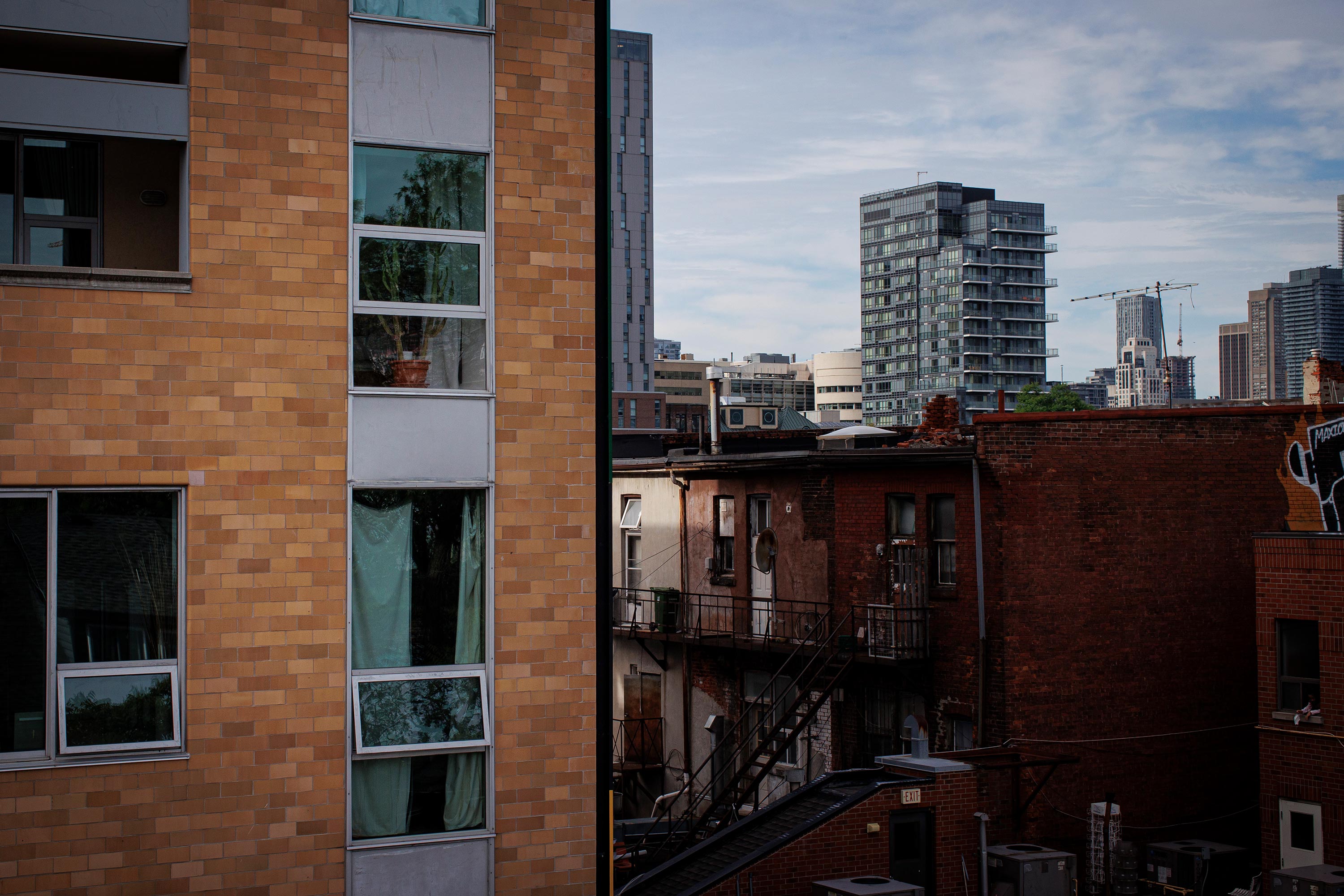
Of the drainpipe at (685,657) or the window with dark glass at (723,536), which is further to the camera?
the drainpipe at (685,657)

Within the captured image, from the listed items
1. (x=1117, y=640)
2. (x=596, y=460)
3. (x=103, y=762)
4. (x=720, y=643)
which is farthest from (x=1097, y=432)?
(x=103, y=762)

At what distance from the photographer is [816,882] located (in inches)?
667

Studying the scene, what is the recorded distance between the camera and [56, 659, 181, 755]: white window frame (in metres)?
7.75

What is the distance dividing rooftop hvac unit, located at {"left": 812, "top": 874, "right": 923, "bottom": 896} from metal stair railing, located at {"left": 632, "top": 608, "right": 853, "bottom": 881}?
5.47 meters

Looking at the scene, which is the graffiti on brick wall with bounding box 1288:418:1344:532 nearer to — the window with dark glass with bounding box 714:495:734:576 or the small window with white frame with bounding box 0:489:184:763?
the window with dark glass with bounding box 714:495:734:576

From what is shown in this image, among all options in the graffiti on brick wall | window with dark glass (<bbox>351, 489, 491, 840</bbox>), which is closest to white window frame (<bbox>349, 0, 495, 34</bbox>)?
window with dark glass (<bbox>351, 489, 491, 840</bbox>)

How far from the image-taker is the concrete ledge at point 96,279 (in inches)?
307

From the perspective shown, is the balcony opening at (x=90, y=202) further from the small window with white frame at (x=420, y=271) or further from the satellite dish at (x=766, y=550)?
the satellite dish at (x=766, y=550)

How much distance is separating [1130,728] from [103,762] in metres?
19.8

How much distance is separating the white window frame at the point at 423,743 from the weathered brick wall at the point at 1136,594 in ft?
51.4

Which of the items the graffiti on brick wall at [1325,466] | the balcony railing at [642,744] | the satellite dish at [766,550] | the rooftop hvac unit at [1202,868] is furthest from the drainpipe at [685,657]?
the graffiti on brick wall at [1325,466]

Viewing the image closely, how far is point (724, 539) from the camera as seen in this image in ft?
98.2

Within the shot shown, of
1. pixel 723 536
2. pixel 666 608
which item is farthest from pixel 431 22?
pixel 666 608

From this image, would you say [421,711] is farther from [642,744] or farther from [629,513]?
[629,513]
